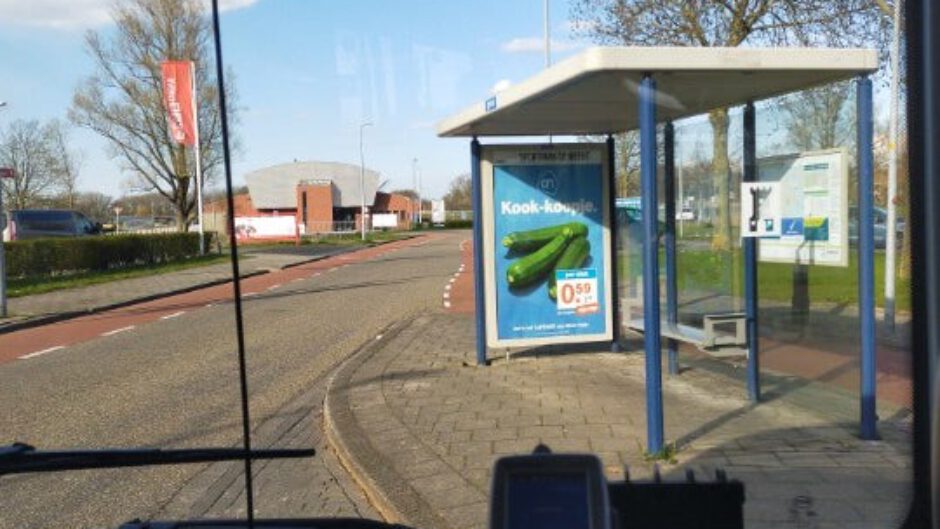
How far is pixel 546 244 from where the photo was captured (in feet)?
26.2

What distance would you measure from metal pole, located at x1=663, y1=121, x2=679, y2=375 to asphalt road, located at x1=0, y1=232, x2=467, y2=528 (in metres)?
2.79

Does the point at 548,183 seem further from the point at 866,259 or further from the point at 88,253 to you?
the point at 88,253

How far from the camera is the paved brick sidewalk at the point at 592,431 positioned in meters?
3.67

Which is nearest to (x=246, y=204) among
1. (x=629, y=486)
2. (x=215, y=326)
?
(x=629, y=486)

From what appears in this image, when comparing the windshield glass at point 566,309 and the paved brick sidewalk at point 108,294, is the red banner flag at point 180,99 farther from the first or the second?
the paved brick sidewalk at point 108,294

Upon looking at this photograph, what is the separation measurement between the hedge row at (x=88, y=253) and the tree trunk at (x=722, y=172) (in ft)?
50.9

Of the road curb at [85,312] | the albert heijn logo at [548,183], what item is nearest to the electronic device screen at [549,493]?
the albert heijn logo at [548,183]

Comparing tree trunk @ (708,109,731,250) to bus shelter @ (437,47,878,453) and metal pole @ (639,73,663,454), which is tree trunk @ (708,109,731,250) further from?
metal pole @ (639,73,663,454)

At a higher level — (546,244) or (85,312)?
(546,244)

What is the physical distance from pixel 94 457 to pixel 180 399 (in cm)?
600

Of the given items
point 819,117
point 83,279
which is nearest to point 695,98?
point 819,117

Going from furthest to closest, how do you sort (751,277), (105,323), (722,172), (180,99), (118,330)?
(105,323) → (118,330) → (722,172) → (751,277) → (180,99)

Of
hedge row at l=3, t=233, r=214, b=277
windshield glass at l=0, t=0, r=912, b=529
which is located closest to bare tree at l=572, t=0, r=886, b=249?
windshield glass at l=0, t=0, r=912, b=529

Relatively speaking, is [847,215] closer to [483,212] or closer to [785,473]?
[785,473]
